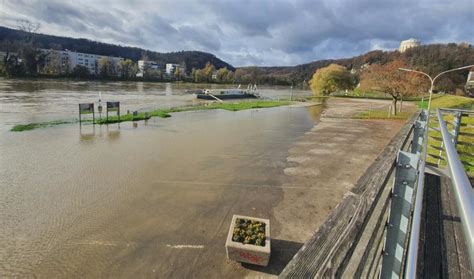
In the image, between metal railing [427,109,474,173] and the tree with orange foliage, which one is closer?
metal railing [427,109,474,173]

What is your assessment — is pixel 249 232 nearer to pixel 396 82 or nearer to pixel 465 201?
pixel 465 201

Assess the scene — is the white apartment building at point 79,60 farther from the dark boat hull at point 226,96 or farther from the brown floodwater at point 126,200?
the brown floodwater at point 126,200

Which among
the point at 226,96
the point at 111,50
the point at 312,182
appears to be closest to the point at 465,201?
the point at 312,182

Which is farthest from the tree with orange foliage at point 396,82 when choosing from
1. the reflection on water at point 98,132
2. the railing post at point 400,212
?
the railing post at point 400,212

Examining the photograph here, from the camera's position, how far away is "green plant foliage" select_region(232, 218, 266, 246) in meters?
3.93

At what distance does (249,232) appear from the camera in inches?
159

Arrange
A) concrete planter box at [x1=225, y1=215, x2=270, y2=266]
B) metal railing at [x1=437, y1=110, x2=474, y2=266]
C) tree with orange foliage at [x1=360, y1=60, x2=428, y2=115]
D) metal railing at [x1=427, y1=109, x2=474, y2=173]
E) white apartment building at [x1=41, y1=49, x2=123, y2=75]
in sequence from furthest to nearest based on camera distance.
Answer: white apartment building at [x1=41, y1=49, x2=123, y2=75], tree with orange foliage at [x1=360, y1=60, x2=428, y2=115], metal railing at [x1=427, y1=109, x2=474, y2=173], concrete planter box at [x1=225, y1=215, x2=270, y2=266], metal railing at [x1=437, y1=110, x2=474, y2=266]

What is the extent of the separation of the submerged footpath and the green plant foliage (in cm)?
40

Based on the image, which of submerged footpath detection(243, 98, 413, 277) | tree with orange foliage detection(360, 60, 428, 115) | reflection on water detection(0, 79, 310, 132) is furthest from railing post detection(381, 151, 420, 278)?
tree with orange foliage detection(360, 60, 428, 115)

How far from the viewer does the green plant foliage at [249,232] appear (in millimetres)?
3930

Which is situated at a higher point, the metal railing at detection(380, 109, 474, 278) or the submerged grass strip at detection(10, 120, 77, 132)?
the metal railing at detection(380, 109, 474, 278)

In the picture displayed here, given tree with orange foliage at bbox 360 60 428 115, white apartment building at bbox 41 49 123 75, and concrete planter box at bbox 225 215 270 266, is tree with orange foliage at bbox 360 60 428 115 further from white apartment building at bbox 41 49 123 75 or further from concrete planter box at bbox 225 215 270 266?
white apartment building at bbox 41 49 123 75

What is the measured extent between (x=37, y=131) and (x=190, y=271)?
11787 mm

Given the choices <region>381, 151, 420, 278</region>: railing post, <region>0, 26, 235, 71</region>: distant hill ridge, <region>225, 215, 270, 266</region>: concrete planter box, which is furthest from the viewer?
<region>0, 26, 235, 71</region>: distant hill ridge
